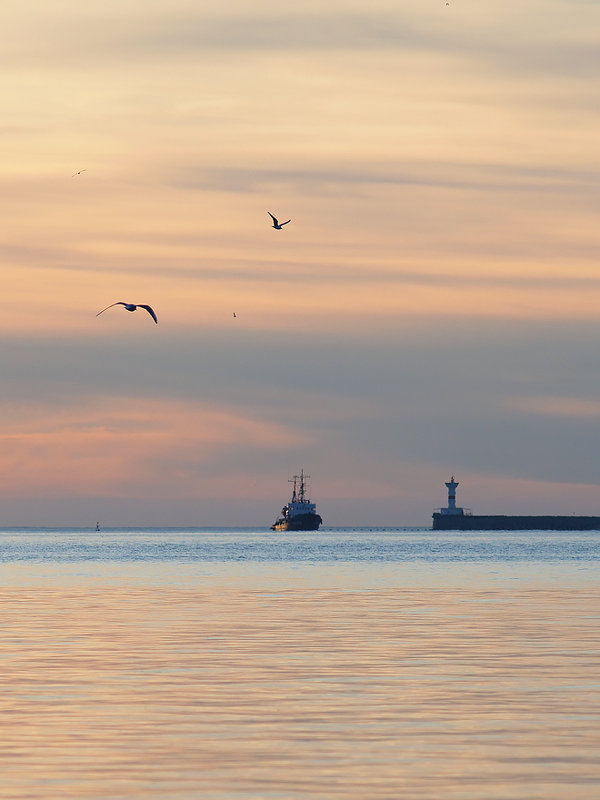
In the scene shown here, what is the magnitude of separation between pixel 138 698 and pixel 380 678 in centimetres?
563

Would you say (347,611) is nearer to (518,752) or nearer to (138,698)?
(138,698)

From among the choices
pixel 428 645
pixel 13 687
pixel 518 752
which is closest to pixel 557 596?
pixel 428 645

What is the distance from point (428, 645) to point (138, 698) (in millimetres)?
12045

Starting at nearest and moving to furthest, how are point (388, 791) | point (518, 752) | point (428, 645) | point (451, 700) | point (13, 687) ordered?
point (388, 791)
point (518, 752)
point (451, 700)
point (13, 687)
point (428, 645)

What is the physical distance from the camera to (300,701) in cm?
2773

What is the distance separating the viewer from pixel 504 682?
100 ft

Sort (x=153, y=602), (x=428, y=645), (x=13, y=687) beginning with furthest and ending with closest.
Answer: (x=153, y=602) → (x=428, y=645) → (x=13, y=687)

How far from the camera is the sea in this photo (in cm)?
2031

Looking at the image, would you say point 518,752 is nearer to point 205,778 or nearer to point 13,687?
point 205,778

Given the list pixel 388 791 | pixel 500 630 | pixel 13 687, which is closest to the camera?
pixel 388 791

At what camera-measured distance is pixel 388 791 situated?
64.0 feet

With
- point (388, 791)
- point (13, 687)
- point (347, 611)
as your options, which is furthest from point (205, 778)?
point (347, 611)

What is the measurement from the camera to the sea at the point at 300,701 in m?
20.3

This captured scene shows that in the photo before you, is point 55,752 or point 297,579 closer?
point 55,752
